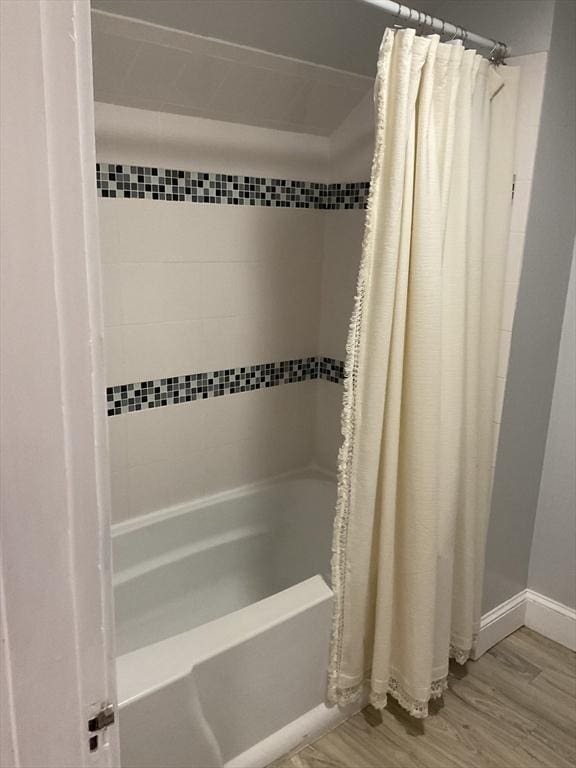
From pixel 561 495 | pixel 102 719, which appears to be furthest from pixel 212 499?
pixel 102 719

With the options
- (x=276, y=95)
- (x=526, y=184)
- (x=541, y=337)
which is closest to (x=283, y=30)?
(x=276, y=95)

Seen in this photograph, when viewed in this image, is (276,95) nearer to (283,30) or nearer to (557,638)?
(283,30)

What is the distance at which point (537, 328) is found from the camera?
2.00 m

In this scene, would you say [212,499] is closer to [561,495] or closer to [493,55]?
[561,495]

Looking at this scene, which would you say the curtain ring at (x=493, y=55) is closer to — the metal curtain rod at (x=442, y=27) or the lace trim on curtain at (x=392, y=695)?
the metal curtain rod at (x=442, y=27)

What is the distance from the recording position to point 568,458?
219 cm

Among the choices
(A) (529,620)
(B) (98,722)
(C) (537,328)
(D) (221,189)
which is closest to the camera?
(B) (98,722)

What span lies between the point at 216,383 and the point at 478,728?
141 cm

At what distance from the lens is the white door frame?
1.63 feet

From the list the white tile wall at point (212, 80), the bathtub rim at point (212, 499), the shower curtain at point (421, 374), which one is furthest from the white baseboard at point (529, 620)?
the white tile wall at point (212, 80)

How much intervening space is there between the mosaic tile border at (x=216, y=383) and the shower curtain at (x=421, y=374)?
80 cm

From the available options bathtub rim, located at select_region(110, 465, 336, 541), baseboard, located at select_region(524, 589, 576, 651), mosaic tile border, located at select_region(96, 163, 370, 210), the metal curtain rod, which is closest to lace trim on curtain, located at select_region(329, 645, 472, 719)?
baseboard, located at select_region(524, 589, 576, 651)

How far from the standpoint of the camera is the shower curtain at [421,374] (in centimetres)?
145

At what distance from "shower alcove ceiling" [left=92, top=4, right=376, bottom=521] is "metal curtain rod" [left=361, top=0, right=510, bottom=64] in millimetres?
536
